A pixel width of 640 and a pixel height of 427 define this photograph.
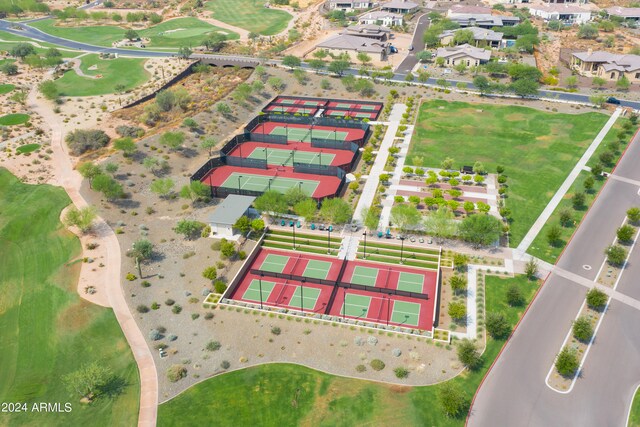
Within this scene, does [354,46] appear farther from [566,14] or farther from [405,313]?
[405,313]

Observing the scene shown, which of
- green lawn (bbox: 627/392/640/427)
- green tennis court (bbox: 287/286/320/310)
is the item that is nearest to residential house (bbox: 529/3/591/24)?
green tennis court (bbox: 287/286/320/310)

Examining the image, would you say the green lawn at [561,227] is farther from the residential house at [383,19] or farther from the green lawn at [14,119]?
the residential house at [383,19]

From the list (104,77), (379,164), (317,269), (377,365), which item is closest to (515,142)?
(379,164)

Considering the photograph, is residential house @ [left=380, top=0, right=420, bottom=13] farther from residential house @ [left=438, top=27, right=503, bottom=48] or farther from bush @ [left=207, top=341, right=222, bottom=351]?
bush @ [left=207, top=341, right=222, bottom=351]

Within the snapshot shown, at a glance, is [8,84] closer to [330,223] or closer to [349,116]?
[349,116]

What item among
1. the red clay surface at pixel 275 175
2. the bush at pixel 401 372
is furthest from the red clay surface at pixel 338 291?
the red clay surface at pixel 275 175

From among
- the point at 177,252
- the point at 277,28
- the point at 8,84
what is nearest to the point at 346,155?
the point at 177,252
